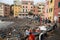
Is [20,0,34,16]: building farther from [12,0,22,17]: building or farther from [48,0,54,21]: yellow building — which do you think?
[48,0,54,21]: yellow building

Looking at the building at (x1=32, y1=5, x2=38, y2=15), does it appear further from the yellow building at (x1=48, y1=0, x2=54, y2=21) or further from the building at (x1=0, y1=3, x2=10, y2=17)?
the building at (x1=0, y1=3, x2=10, y2=17)

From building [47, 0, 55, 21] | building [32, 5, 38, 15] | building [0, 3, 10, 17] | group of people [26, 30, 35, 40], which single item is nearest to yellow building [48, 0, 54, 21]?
building [47, 0, 55, 21]

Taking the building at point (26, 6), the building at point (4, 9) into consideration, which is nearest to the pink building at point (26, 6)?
the building at point (26, 6)

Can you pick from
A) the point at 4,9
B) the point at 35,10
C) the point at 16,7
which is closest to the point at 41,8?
the point at 35,10

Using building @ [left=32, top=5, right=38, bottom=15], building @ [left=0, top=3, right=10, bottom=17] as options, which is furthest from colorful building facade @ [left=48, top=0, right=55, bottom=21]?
building @ [left=0, top=3, right=10, bottom=17]

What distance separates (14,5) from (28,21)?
0.82 ft

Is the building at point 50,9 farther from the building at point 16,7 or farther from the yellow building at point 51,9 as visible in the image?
the building at point 16,7

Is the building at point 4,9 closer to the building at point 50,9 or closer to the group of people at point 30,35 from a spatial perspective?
the group of people at point 30,35

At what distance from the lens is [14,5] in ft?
5.74

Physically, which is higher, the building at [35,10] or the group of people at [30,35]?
the building at [35,10]

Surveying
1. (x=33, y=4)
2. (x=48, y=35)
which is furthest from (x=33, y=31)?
(x=33, y=4)

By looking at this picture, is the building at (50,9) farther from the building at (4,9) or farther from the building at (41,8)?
the building at (4,9)

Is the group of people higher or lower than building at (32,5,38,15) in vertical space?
lower

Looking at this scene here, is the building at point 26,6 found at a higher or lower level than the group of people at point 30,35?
higher
